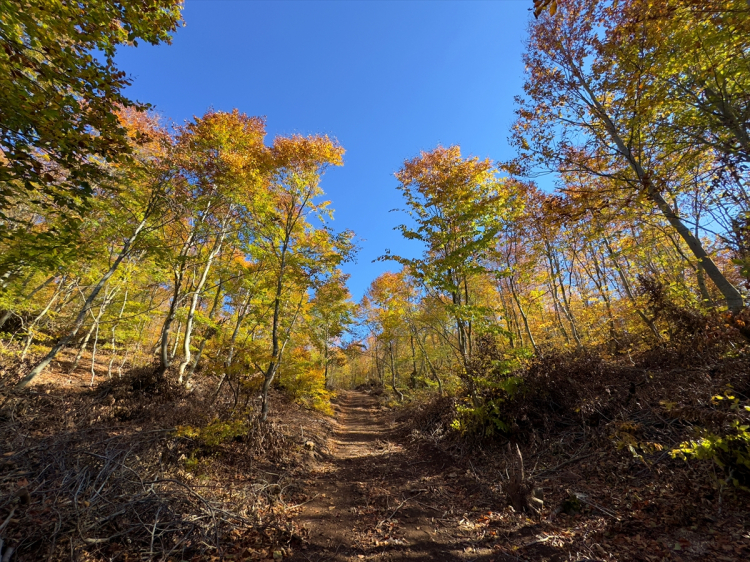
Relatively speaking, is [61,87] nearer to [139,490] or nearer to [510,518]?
[139,490]

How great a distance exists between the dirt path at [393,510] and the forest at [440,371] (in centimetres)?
5

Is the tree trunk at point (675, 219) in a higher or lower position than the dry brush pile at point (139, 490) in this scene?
higher

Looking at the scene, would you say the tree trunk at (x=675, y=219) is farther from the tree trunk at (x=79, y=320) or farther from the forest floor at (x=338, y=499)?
the tree trunk at (x=79, y=320)

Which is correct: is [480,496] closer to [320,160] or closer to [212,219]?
[320,160]

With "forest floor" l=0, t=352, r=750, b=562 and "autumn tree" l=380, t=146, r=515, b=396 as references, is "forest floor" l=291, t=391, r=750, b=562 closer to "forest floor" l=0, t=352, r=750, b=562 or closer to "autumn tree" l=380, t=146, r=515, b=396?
"forest floor" l=0, t=352, r=750, b=562

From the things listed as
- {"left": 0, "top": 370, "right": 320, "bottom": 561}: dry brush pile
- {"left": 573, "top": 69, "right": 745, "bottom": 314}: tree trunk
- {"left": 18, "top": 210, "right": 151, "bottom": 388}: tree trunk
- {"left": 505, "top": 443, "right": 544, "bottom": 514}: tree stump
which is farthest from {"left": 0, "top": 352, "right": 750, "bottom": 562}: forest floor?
{"left": 573, "top": 69, "right": 745, "bottom": 314}: tree trunk

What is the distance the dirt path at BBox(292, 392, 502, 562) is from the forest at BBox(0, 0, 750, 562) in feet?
0.17

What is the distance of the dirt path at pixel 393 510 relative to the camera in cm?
351

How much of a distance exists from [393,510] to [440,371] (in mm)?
6134

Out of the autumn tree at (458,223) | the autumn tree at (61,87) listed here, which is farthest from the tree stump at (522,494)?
the autumn tree at (61,87)

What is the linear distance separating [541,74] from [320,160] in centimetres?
688

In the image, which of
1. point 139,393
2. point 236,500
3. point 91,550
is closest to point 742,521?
point 236,500

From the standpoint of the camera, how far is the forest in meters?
2.96

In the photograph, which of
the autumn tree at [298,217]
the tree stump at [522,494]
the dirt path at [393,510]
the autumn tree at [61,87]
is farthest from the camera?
the autumn tree at [298,217]
